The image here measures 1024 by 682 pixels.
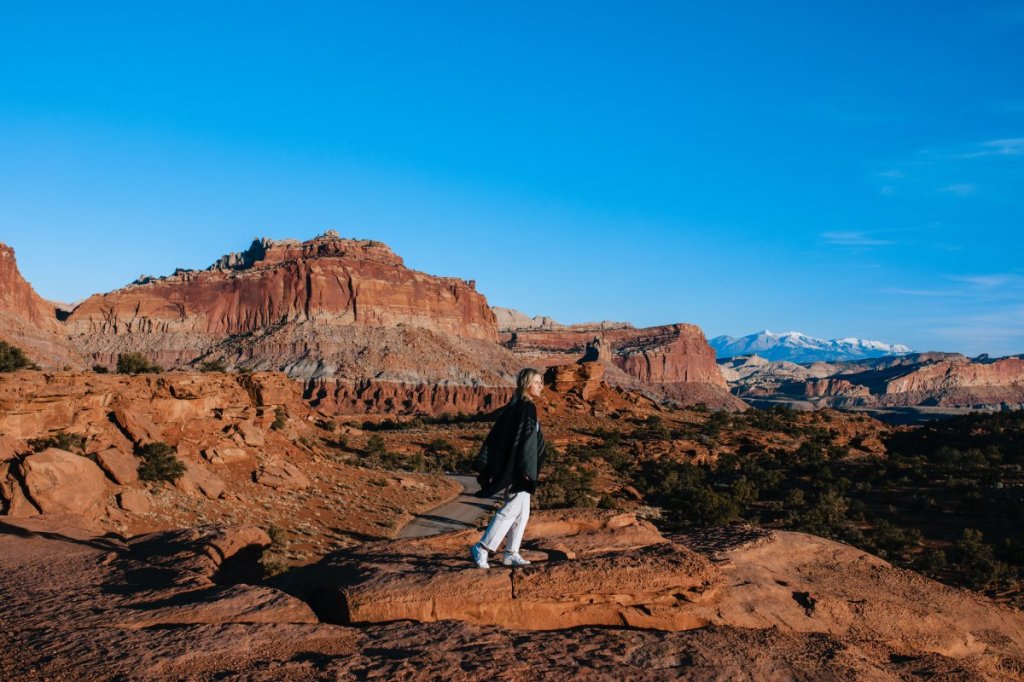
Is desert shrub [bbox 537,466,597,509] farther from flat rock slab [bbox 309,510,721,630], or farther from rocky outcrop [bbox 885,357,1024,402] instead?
rocky outcrop [bbox 885,357,1024,402]

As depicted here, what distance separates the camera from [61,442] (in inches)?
751

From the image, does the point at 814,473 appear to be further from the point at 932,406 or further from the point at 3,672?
the point at 932,406

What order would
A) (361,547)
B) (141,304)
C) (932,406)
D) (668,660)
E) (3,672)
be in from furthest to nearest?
(932,406) → (141,304) → (361,547) → (668,660) → (3,672)

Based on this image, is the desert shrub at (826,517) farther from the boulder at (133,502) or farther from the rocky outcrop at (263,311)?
the rocky outcrop at (263,311)

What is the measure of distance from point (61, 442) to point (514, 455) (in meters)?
16.7

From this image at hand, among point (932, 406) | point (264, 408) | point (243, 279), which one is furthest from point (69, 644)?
point (932, 406)

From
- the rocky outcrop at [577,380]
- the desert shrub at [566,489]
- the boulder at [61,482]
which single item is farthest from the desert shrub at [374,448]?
the boulder at [61,482]

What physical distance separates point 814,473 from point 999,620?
3374 centimetres

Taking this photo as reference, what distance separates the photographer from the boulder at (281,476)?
25.1 m

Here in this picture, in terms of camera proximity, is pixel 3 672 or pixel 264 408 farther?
pixel 264 408

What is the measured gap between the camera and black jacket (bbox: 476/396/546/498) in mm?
7609

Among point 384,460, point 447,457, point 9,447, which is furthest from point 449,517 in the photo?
point 447,457

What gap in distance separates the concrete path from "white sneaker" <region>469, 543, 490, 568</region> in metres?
14.6

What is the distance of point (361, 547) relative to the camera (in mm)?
8711
